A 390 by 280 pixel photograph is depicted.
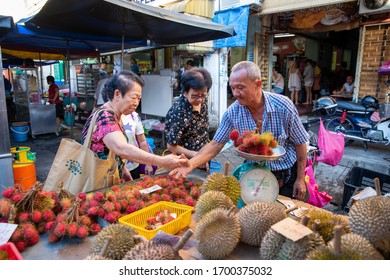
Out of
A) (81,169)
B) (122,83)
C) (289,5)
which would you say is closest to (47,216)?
(81,169)

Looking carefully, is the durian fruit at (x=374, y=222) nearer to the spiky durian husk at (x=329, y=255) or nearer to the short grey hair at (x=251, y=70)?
the spiky durian husk at (x=329, y=255)

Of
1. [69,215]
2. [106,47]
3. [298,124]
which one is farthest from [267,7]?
[69,215]

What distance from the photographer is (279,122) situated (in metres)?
2.29

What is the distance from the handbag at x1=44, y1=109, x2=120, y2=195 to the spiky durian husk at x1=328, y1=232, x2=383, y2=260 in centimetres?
164

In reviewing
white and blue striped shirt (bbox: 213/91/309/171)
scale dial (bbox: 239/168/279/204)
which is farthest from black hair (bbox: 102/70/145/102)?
scale dial (bbox: 239/168/279/204)

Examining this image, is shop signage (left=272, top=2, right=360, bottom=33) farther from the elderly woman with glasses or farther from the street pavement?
the elderly woman with glasses

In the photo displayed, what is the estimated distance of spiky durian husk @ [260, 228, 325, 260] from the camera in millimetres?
1087

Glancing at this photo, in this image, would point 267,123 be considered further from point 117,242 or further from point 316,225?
point 117,242

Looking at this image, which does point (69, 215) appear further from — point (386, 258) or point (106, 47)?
point (106, 47)

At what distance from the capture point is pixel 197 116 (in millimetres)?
3205

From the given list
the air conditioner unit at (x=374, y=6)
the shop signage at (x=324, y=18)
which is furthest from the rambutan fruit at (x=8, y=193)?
the shop signage at (x=324, y=18)

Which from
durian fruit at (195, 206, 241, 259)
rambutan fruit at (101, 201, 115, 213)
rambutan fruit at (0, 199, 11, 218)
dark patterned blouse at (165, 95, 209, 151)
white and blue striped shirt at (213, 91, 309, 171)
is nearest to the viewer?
durian fruit at (195, 206, 241, 259)

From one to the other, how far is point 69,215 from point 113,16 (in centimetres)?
400

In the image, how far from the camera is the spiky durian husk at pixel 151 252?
1.10 meters
